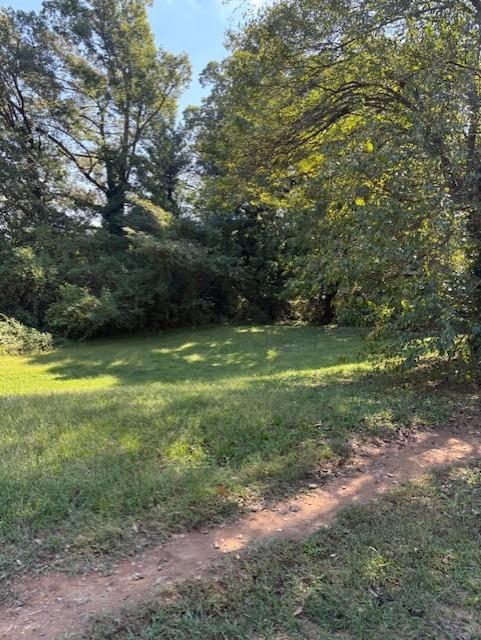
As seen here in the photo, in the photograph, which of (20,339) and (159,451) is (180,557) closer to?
(159,451)

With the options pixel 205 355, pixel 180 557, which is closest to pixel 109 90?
pixel 205 355

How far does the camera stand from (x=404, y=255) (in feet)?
17.7

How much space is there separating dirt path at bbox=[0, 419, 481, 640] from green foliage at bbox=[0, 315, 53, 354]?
476 inches

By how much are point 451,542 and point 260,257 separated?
1656 cm

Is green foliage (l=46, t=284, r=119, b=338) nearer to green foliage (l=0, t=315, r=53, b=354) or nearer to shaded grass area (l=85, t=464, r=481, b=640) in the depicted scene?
green foliage (l=0, t=315, r=53, b=354)

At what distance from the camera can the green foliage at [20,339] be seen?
13.5 metres

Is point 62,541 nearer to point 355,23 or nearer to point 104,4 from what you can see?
point 355,23

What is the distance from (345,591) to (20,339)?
539 inches

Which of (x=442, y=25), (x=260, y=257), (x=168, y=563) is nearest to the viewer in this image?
(x=168, y=563)

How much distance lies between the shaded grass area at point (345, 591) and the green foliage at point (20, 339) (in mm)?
12636

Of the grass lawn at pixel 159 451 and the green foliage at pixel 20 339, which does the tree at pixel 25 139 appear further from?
the grass lawn at pixel 159 451

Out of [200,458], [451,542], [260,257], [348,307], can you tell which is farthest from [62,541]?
[260,257]

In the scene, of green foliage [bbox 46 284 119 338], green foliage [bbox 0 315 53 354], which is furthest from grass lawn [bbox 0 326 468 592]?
green foliage [bbox 46 284 119 338]

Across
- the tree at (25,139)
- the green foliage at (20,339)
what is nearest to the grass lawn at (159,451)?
the green foliage at (20,339)
